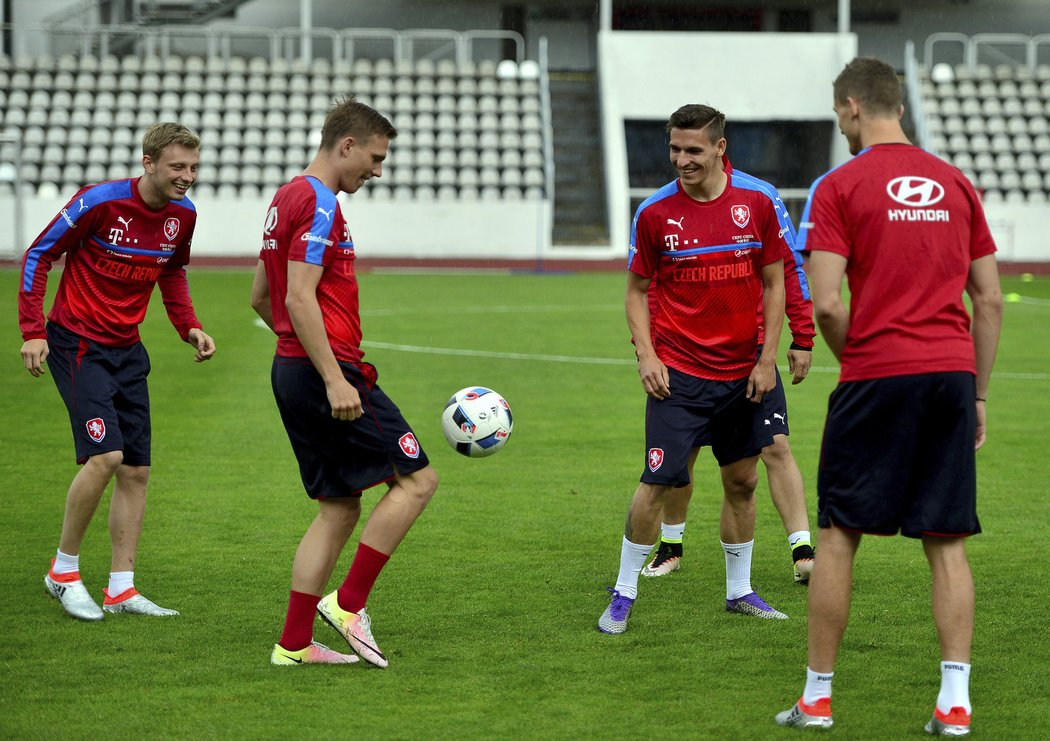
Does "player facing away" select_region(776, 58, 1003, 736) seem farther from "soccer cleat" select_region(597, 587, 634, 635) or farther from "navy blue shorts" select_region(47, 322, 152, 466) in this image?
"navy blue shorts" select_region(47, 322, 152, 466)

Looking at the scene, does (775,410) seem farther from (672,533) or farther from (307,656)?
(307,656)

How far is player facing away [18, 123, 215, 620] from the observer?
5.55 m

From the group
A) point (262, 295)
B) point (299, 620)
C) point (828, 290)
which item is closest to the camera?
point (828, 290)

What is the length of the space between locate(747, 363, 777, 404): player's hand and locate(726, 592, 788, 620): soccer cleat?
0.82 meters

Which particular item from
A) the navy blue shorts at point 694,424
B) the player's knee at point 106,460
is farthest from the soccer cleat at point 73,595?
the navy blue shorts at point 694,424

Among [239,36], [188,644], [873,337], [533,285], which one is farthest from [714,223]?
[239,36]

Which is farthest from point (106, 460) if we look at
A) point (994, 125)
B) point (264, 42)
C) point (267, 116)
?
point (264, 42)

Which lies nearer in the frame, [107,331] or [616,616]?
[616,616]

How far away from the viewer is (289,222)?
463cm

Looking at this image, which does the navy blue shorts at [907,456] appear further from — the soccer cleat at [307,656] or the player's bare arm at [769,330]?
the soccer cleat at [307,656]

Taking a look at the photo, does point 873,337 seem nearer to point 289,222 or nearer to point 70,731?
point 289,222

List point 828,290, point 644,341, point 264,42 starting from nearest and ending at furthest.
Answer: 1. point 828,290
2. point 644,341
3. point 264,42

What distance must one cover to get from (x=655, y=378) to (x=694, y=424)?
0.24m

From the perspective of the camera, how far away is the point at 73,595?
Result: 555cm
